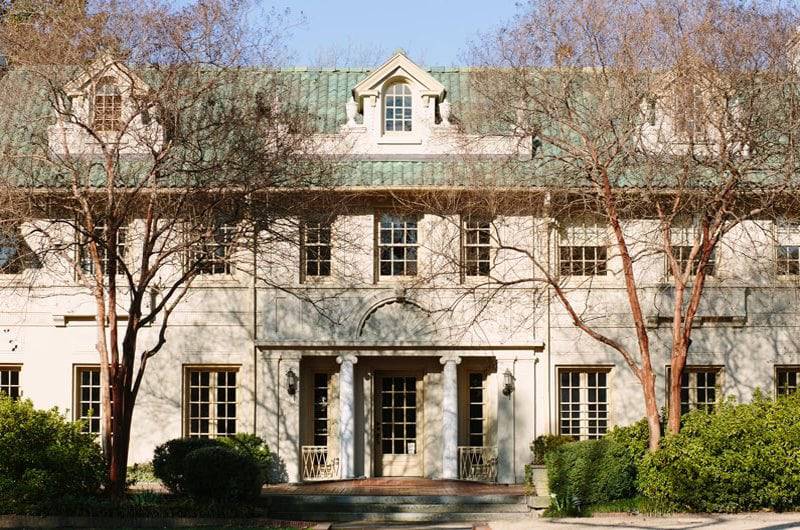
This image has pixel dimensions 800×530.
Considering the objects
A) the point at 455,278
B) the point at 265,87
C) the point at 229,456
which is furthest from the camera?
the point at 455,278

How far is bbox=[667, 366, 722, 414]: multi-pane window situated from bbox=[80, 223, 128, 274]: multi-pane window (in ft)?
36.8

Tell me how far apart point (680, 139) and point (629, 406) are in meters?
6.67

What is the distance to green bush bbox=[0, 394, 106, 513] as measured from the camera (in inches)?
786

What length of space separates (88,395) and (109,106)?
7439 mm

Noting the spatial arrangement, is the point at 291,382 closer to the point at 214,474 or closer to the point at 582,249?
the point at 214,474

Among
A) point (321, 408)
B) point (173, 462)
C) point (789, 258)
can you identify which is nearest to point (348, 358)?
point (321, 408)

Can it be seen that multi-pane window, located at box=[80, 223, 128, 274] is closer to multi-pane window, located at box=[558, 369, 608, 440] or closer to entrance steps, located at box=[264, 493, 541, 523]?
entrance steps, located at box=[264, 493, 541, 523]

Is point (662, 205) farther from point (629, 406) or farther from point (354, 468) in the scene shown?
point (354, 468)

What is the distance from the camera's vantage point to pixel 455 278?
2523cm

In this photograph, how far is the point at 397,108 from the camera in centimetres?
2641

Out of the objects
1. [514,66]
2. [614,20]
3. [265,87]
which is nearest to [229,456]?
[265,87]

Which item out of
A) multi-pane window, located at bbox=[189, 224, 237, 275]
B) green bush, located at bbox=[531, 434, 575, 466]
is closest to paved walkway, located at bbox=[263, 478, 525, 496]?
green bush, located at bbox=[531, 434, 575, 466]

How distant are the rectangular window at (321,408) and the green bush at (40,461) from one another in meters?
5.93

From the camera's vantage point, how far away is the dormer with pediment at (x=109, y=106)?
66.1 ft
